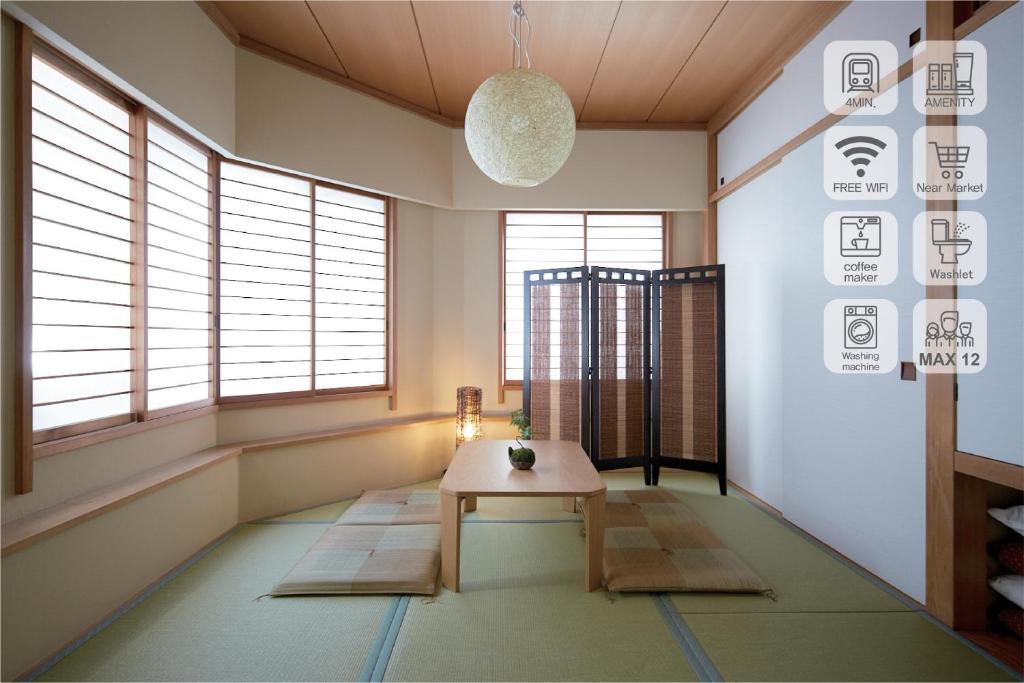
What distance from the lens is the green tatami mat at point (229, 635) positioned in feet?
6.66

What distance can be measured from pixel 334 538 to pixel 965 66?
4.11 metres

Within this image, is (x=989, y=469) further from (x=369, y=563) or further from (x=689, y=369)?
(x=369, y=563)

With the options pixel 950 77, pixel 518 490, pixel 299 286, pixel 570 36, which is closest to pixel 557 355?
pixel 518 490

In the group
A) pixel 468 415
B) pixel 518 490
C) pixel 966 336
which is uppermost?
pixel 966 336

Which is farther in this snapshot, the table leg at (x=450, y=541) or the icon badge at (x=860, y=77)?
the icon badge at (x=860, y=77)

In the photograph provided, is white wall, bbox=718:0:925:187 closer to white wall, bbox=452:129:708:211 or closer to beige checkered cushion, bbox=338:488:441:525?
white wall, bbox=452:129:708:211

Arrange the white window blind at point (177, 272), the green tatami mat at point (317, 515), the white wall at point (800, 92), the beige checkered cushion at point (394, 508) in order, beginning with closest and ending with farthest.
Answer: the white wall at point (800, 92), the white window blind at point (177, 272), the beige checkered cushion at point (394, 508), the green tatami mat at point (317, 515)

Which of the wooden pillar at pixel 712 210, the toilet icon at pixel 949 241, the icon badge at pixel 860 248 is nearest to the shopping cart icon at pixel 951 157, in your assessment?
the toilet icon at pixel 949 241

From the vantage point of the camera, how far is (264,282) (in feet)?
12.9

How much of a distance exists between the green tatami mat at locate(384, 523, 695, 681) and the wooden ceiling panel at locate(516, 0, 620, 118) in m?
3.47

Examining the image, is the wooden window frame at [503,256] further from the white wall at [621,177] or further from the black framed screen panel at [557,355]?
the black framed screen panel at [557,355]

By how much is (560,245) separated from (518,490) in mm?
3177

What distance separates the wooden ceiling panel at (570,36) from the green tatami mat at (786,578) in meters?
3.56

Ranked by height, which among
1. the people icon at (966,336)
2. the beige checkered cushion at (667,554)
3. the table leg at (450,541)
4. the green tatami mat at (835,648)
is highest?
the people icon at (966,336)
